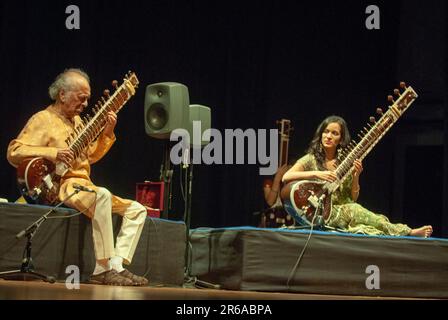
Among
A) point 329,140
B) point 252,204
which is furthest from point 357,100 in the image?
point 329,140

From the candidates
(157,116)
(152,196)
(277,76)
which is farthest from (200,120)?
(277,76)

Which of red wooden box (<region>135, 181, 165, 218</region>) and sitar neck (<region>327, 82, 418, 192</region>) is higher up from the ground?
sitar neck (<region>327, 82, 418, 192</region>)

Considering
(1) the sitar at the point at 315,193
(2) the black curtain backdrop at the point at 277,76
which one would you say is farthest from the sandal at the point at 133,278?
(2) the black curtain backdrop at the point at 277,76

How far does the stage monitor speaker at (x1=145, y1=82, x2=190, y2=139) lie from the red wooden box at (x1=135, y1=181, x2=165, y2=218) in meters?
0.37

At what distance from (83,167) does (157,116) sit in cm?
67

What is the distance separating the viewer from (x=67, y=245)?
454 centimetres

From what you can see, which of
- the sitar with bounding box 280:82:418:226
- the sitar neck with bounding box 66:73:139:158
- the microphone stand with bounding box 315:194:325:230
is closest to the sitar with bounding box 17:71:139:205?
the sitar neck with bounding box 66:73:139:158

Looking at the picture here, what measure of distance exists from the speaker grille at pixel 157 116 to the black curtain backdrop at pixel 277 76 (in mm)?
1334

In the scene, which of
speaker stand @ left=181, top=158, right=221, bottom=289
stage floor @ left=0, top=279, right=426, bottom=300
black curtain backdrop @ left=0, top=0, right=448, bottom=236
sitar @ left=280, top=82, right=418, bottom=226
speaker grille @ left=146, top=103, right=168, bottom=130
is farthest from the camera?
black curtain backdrop @ left=0, top=0, right=448, bottom=236

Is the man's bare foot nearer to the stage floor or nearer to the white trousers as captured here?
the stage floor

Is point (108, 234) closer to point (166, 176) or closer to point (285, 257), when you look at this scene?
point (166, 176)

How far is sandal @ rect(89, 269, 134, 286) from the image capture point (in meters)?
4.35

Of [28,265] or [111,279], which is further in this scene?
[111,279]
